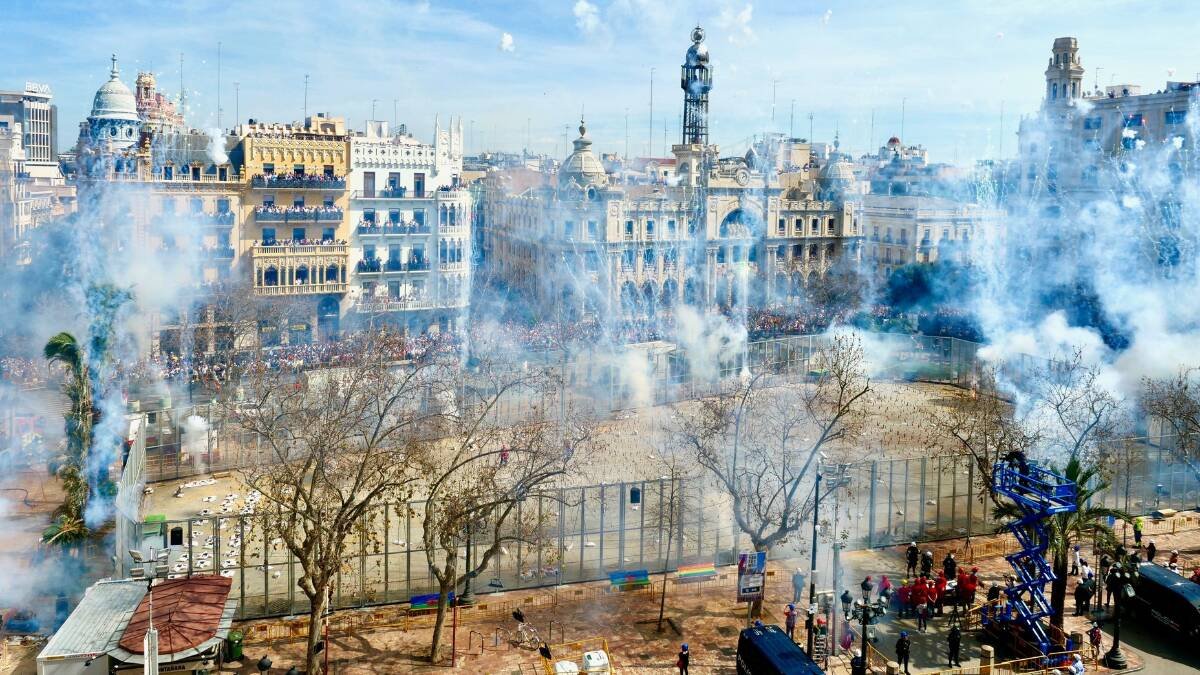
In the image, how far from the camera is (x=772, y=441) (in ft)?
114

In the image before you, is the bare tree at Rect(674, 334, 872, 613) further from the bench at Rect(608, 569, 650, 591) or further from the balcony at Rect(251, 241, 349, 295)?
the balcony at Rect(251, 241, 349, 295)

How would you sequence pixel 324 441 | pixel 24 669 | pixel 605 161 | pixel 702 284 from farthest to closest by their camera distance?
pixel 605 161 < pixel 702 284 < pixel 324 441 < pixel 24 669

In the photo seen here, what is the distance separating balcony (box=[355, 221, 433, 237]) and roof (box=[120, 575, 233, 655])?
34.9m

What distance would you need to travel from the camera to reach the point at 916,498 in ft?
102

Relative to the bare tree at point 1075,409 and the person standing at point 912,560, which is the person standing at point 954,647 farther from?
the bare tree at point 1075,409

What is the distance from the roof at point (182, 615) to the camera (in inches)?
708

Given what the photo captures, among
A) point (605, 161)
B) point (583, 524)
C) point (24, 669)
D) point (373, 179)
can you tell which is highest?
point (605, 161)

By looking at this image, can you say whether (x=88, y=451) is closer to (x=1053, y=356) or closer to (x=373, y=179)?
(x=373, y=179)

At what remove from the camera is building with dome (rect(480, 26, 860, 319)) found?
64562 mm

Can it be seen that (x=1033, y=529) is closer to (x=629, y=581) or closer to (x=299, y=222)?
(x=629, y=581)

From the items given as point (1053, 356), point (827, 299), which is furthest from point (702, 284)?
point (1053, 356)

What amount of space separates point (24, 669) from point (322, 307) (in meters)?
33.6

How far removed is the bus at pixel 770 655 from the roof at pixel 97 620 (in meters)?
11.7

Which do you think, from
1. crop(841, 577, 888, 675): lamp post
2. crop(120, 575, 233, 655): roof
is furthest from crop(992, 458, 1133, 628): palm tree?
crop(120, 575, 233, 655): roof
